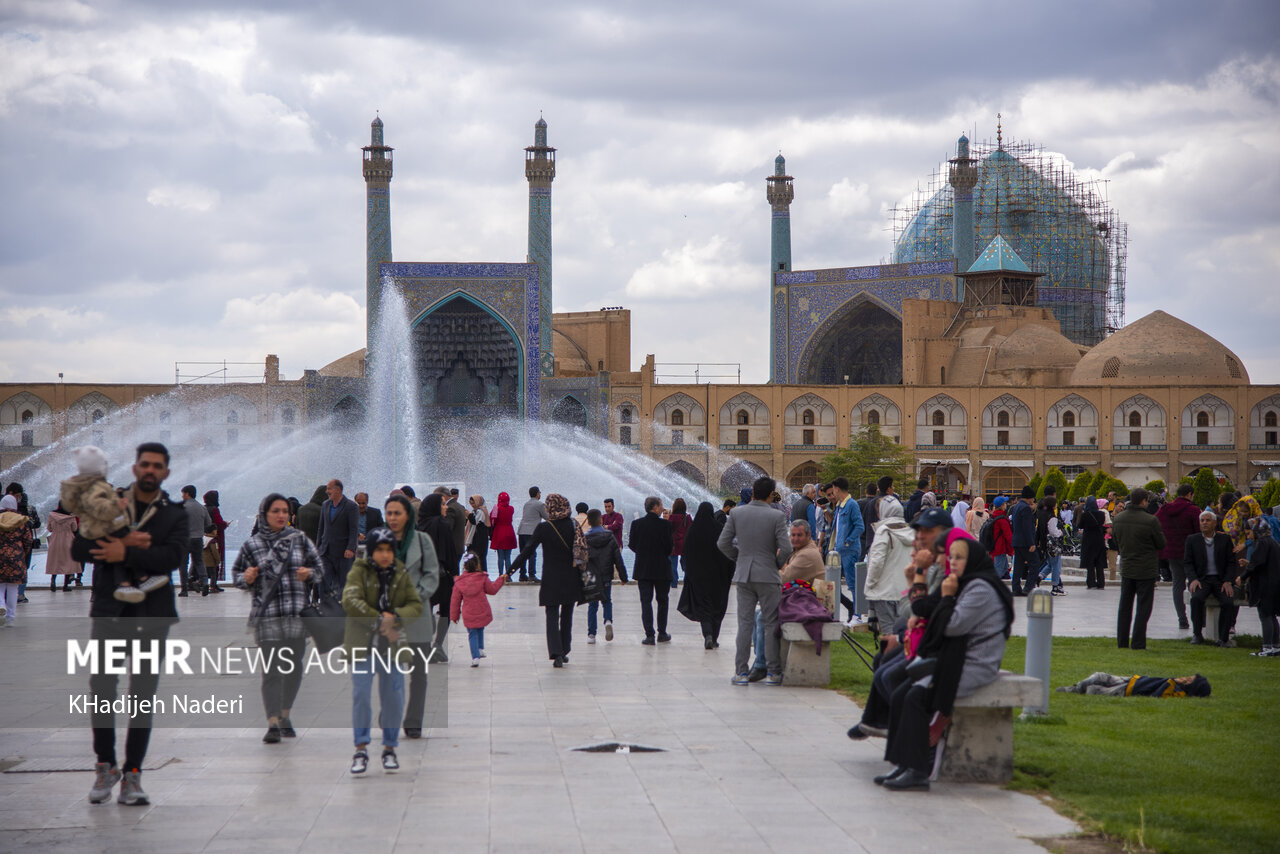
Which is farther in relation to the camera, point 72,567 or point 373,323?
point 373,323

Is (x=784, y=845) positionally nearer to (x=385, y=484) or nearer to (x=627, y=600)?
(x=627, y=600)

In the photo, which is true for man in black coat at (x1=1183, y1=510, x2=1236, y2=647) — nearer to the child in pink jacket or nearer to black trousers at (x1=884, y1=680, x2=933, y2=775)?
the child in pink jacket

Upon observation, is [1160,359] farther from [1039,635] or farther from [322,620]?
[322,620]

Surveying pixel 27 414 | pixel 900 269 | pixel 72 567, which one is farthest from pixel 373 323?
pixel 72 567

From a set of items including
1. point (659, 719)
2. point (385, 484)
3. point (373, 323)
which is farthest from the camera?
point (373, 323)

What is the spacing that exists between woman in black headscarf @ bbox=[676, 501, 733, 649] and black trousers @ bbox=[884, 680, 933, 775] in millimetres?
4429

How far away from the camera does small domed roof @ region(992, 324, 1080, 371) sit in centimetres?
4678

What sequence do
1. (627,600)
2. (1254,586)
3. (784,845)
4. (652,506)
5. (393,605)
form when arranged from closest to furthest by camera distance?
(784,845) < (393,605) < (1254,586) < (652,506) < (627,600)

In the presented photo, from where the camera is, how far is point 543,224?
4509 centimetres

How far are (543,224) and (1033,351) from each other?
17021mm

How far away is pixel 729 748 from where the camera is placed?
6.73 m

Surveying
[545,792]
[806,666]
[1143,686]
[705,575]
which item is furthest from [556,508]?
[545,792]

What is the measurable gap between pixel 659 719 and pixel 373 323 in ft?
124

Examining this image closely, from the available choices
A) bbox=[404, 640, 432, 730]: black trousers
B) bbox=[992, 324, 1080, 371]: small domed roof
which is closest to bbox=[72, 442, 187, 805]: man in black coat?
bbox=[404, 640, 432, 730]: black trousers
